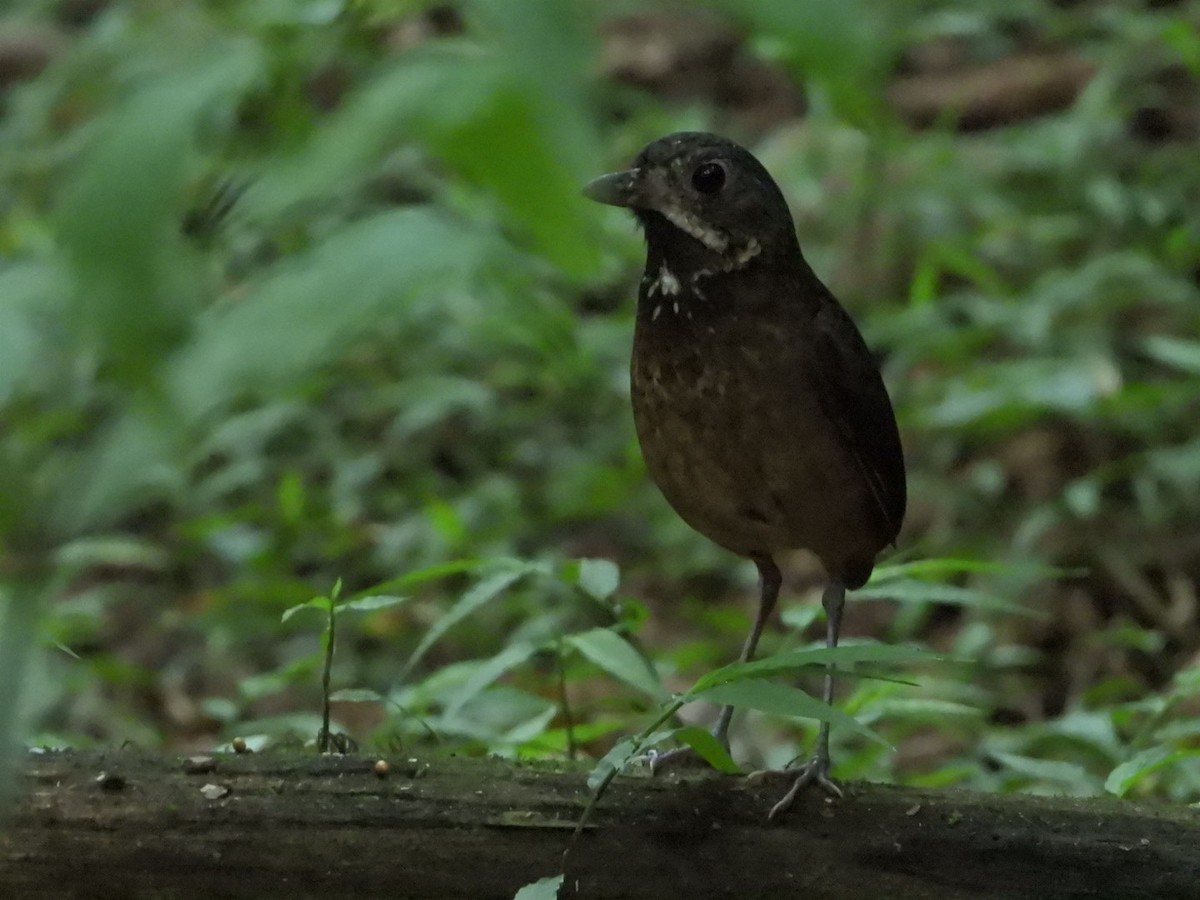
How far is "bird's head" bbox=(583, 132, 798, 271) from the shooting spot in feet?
8.52

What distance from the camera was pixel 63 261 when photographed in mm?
701

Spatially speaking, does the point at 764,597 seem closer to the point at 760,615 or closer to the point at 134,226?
the point at 760,615

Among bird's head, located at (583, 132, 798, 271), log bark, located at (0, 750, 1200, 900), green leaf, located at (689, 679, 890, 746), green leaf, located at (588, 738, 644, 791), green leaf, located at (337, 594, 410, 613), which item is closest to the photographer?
green leaf, located at (689, 679, 890, 746)

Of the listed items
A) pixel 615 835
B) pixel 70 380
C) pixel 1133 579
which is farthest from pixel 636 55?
pixel 70 380

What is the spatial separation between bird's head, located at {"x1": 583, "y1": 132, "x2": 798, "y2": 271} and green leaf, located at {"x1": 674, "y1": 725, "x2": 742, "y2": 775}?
37.2 inches

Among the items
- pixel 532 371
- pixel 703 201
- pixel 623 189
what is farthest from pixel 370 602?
pixel 532 371

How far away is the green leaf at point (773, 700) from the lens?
1786mm

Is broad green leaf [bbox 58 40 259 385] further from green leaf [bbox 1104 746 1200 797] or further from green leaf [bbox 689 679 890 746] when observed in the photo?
green leaf [bbox 1104 746 1200 797]

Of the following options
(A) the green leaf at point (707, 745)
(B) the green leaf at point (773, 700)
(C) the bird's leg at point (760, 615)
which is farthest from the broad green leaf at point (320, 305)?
(C) the bird's leg at point (760, 615)

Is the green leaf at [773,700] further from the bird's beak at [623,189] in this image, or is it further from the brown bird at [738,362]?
the bird's beak at [623,189]

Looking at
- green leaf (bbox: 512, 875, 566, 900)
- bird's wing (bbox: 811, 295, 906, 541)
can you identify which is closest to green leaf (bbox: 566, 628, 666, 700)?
bird's wing (bbox: 811, 295, 906, 541)

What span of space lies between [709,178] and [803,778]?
1.11 meters

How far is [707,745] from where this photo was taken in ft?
7.09

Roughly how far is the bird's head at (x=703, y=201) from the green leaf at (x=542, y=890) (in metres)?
1.23
